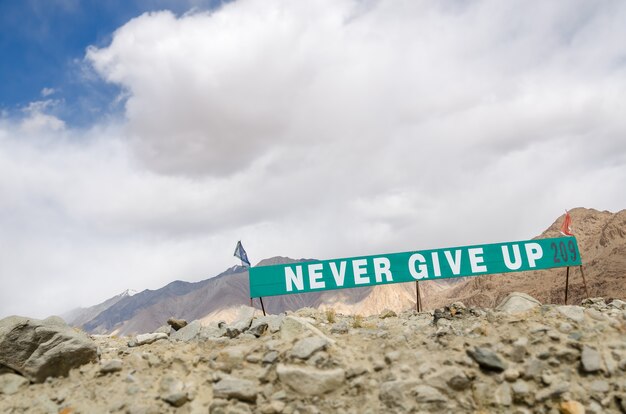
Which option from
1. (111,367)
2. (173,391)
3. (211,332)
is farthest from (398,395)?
(111,367)

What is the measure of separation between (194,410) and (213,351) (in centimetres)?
193

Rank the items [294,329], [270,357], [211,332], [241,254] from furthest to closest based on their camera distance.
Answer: [241,254] → [211,332] → [294,329] → [270,357]

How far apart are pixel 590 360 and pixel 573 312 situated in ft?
6.55

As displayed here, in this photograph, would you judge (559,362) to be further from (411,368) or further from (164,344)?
(164,344)

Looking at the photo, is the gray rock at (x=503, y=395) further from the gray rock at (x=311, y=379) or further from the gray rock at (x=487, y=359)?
the gray rock at (x=311, y=379)

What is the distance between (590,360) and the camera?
830 centimetres

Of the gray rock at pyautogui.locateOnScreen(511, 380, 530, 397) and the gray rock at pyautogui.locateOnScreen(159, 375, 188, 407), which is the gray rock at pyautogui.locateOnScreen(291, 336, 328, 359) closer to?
the gray rock at pyautogui.locateOnScreen(159, 375, 188, 407)

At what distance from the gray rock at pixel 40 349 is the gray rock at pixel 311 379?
16.3 ft

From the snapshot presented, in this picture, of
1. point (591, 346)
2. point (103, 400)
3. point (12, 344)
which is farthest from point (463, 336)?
point (12, 344)

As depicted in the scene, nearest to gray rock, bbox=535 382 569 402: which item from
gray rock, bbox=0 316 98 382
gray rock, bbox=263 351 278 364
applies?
gray rock, bbox=263 351 278 364

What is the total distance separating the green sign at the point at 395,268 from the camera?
700 inches

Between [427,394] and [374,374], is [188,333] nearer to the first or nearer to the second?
[374,374]

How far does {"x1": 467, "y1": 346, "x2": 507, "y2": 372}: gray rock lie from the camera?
8461 millimetres

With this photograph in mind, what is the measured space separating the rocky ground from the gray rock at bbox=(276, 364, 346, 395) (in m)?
0.02
